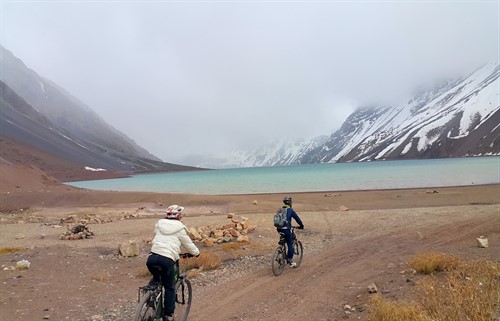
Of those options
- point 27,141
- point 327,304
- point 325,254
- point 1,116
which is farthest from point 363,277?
point 1,116

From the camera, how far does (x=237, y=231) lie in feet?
58.7

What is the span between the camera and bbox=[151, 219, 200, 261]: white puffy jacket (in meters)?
6.78

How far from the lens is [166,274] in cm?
681

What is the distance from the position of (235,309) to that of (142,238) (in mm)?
11980

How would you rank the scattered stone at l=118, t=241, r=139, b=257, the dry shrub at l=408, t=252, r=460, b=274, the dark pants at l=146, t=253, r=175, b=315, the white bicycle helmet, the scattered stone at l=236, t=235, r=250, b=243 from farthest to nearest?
the scattered stone at l=236, t=235, r=250, b=243 → the scattered stone at l=118, t=241, r=139, b=257 → the dry shrub at l=408, t=252, r=460, b=274 → the white bicycle helmet → the dark pants at l=146, t=253, r=175, b=315

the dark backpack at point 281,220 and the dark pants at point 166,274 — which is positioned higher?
the dark backpack at point 281,220

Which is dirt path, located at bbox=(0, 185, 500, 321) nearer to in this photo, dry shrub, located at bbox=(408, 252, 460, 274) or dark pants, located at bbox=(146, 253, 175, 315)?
dry shrub, located at bbox=(408, 252, 460, 274)

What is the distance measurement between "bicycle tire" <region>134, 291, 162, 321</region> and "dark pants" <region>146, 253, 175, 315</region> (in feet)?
0.62

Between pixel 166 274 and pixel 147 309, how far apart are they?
2.05ft

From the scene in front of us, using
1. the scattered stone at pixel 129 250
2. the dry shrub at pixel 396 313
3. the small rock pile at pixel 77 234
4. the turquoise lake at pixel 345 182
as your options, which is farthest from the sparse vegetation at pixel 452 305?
the turquoise lake at pixel 345 182

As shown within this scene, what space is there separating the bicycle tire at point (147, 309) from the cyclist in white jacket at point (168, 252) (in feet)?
0.66

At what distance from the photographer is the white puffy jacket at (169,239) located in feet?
22.2

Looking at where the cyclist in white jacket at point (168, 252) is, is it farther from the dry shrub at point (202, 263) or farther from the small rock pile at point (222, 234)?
the small rock pile at point (222, 234)

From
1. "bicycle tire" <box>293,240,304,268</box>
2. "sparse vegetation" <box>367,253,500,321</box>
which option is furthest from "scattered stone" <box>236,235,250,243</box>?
"sparse vegetation" <box>367,253,500,321</box>
